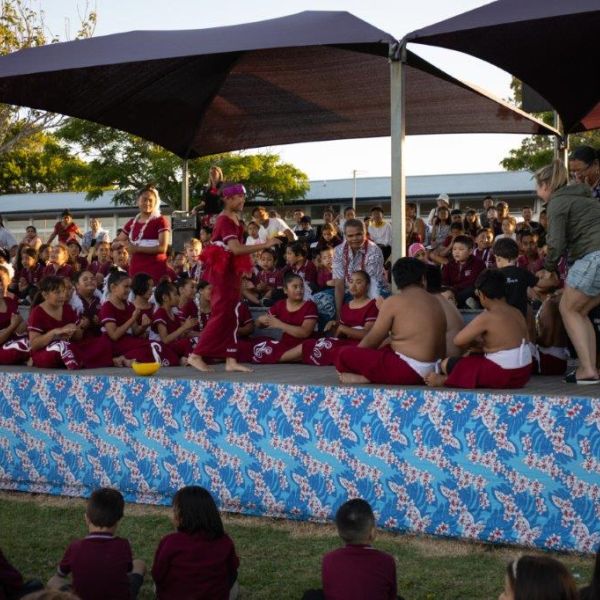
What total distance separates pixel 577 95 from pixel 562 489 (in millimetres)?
5140

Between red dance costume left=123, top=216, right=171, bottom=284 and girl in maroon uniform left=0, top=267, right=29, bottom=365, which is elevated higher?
red dance costume left=123, top=216, right=171, bottom=284

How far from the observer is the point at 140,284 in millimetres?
7863

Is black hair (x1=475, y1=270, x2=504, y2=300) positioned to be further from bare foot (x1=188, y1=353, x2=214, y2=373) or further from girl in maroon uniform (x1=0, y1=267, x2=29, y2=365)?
girl in maroon uniform (x1=0, y1=267, x2=29, y2=365)

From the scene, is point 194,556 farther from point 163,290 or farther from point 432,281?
point 163,290

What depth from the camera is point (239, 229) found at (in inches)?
281

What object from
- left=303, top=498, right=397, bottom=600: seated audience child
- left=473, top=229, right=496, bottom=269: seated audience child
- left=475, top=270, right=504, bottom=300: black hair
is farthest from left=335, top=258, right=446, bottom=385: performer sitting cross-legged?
left=473, top=229, right=496, bottom=269: seated audience child

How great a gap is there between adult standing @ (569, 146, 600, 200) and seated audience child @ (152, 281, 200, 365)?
3.40 meters

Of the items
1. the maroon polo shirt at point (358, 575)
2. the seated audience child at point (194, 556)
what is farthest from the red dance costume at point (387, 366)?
the maroon polo shirt at point (358, 575)

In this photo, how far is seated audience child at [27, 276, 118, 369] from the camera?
705 centimetres

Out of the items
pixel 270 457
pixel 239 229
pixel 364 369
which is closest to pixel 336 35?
pixel 239 229

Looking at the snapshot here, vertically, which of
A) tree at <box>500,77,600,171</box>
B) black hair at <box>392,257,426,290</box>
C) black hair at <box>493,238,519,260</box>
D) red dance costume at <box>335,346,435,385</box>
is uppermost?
tree at <box>500,77,600,171</box>

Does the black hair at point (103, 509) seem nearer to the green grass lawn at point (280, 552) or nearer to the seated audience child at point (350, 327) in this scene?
the green grass lawn at point (280, 552)

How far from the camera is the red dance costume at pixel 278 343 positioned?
26.7 feet

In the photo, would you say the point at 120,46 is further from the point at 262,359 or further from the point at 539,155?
the point at 539,155
